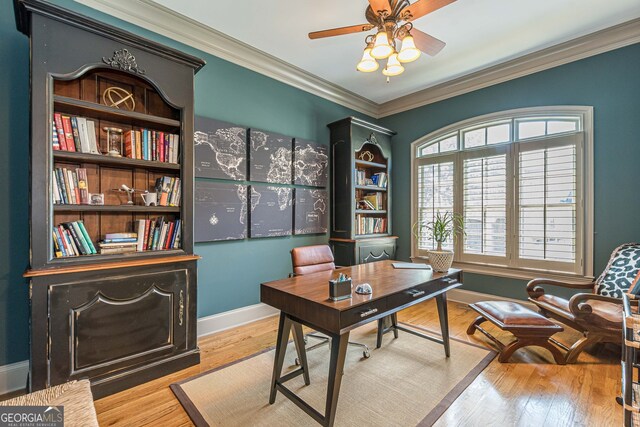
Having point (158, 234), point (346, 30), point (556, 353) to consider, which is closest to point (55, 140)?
point (158, 234)

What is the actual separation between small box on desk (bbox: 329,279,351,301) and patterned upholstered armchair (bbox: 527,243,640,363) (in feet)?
6.70

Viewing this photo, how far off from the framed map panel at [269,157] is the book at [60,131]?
162 centimetres

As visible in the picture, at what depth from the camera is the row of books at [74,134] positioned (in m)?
1.97

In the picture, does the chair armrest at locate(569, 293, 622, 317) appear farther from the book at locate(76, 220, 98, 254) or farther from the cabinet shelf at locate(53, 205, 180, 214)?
the book at locate(76, 220, 98, 254)

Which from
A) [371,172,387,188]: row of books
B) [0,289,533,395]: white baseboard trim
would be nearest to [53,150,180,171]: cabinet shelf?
[0,289,533,395]: white baseboard trim

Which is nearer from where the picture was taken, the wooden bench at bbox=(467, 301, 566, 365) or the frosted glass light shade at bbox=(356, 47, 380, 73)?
the frosted glass light shade at bbox=(356, 47, 380, 73)

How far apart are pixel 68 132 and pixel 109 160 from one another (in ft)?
0.96

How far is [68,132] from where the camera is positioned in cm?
201

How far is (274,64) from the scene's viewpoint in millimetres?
→ 3443

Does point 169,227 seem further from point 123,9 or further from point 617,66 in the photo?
point 617,66

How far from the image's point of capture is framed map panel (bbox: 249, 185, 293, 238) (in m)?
3.34

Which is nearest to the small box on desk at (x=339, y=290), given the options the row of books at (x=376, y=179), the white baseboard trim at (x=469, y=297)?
the row of books at (x=376, y=179)

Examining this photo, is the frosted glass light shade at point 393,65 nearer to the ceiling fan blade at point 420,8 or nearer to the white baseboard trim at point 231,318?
the ceiling fan blade at point 420,8

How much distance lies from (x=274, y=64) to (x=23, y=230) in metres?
2.84
